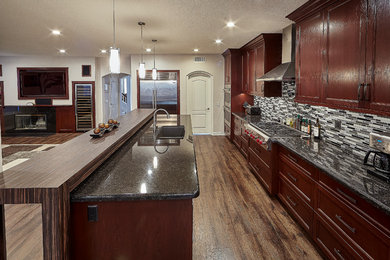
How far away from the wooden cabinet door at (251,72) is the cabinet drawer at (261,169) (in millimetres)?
1998

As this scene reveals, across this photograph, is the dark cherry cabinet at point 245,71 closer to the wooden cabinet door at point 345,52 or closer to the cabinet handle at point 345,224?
the wooden cabinet door at point 345,52

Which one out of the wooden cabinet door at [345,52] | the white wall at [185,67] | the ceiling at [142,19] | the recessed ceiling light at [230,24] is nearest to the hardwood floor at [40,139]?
the white wall at [185,67]

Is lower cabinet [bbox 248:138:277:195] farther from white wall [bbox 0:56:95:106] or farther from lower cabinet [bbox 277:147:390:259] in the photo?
white wall [bbox 0:56:95:106]

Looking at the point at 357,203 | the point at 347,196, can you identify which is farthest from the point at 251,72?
the point at 357,203

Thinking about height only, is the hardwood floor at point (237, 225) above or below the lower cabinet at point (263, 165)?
below

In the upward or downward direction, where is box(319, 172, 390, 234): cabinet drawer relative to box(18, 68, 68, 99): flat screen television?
downward

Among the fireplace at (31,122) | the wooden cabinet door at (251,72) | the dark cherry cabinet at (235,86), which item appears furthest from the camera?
the fireplace at (31,122)

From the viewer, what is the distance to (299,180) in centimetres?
324

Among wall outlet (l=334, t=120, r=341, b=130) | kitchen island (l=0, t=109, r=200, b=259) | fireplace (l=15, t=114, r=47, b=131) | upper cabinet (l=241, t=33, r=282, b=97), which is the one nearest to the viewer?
kitchen island (l=0, t=109, r=200, b=259)

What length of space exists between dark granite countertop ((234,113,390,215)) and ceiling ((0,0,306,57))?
5.68 feet

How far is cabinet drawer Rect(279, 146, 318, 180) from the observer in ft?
9.34

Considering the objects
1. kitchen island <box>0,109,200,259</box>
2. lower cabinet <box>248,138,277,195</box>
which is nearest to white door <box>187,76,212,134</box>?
lower cabinet <box>248,138,277,195</box>

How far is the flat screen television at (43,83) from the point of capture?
404 inches

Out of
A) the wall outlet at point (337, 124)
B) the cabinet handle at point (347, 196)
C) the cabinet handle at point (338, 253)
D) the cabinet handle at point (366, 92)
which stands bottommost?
the cabinet handle at point (338, 253)
